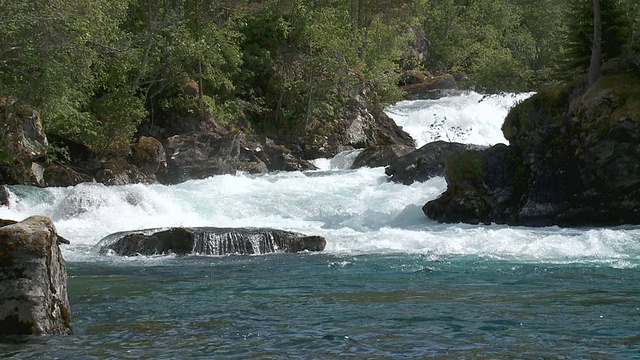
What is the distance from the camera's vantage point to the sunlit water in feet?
25.2

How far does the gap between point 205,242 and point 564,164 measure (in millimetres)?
10156

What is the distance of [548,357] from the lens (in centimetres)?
706

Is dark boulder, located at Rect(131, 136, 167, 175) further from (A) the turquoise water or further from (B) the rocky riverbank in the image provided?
(A) the turquoise water

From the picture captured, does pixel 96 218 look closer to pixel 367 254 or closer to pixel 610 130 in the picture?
pixel 367 254

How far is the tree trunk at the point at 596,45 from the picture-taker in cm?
2069

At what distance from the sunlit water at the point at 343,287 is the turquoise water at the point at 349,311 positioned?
0.03 metres

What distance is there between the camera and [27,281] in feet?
25.1

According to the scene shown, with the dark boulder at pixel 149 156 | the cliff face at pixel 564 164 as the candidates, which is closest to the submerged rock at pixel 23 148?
the dark boulder at pixel 149 156

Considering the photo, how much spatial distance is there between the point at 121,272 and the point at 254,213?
10.4 m

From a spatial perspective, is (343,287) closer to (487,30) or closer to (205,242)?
(205,242)

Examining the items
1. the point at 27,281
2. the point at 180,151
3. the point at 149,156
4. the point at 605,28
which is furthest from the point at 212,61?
the point at 27,281

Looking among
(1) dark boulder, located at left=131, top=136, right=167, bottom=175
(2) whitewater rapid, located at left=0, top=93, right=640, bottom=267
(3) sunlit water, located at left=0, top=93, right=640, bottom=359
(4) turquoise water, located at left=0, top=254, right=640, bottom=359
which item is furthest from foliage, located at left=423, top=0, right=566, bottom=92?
(4) turquoise water, located at left=0, top=254, right=640, bottom=359

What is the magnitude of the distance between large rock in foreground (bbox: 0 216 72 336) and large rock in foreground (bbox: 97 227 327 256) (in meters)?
9.16

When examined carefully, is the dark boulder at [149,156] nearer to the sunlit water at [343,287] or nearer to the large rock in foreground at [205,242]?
the sunlit water at [343,287]
